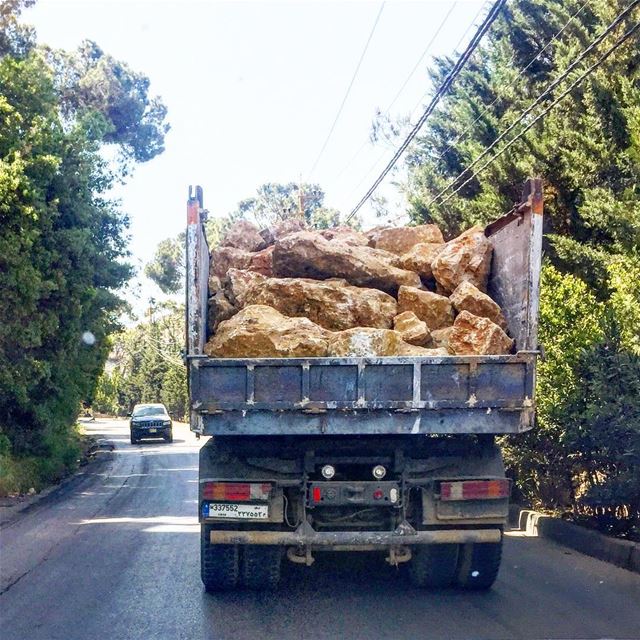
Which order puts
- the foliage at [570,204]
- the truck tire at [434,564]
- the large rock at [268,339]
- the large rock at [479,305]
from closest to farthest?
the large rock at [268,339] → the truck tire at [434,564] → the large rock at [479,305] → the foliage at [570,204]

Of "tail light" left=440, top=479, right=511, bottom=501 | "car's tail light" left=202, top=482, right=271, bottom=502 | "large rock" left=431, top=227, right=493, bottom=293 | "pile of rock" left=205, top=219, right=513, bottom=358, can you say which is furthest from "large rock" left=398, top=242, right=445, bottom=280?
"car's tail light" left=202, top=482, right=271, bottom=502

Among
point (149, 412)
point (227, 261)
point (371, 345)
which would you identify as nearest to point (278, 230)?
point (227, 261)

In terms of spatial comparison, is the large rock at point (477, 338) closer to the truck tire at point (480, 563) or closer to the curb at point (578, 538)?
the truck tire at point (480, 563)

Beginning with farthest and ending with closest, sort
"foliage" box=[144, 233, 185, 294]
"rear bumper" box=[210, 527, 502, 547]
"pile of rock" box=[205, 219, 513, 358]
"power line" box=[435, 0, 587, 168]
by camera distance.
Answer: "foliage" box=[144, 233, 185, 294]
"power line" box=[435, 0, 587, 168]
"pile of rock" box=[205, 219, 513, 358]
"rear bumper" box=[210, 527, 502, 547]

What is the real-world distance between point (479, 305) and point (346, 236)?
2244 millimetres

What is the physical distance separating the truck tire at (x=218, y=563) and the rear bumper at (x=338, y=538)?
0.25 m

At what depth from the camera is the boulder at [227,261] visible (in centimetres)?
881

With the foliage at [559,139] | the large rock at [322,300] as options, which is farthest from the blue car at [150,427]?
the large rock at [322,300]

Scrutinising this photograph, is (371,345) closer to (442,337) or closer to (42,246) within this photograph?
(442,337)

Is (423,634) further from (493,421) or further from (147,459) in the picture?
(147,459)

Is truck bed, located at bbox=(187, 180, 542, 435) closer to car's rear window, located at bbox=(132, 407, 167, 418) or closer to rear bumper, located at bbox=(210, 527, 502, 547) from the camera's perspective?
rear bumper, located at bbox=(210, 527, 502, 547)

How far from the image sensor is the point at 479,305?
7.54 meters

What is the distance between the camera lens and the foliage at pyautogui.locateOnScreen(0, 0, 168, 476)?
14.1m

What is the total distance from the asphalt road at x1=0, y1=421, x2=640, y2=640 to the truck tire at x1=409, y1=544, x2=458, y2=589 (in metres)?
0.14
